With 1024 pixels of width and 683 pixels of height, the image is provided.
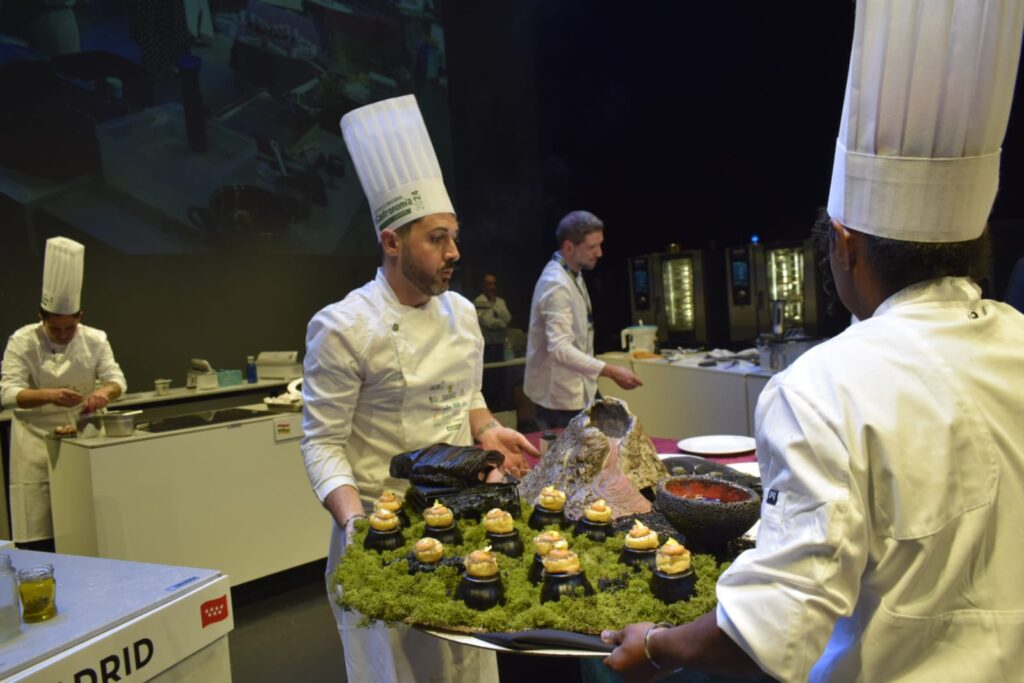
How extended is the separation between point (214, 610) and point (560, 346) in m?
2.62

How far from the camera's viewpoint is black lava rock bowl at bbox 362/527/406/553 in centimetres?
158

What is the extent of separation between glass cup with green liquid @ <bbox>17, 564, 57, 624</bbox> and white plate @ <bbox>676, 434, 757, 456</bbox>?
5.60 feet

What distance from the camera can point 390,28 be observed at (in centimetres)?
719

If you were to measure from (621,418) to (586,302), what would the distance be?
8.30 feet

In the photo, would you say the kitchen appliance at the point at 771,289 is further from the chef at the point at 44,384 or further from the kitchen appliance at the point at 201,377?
the chef at the point at 44,384

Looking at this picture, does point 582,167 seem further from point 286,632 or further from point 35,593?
point 35,593

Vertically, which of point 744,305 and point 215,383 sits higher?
point 744,305

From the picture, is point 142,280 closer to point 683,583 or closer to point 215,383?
point 215,383

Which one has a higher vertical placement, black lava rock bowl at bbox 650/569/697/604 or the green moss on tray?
black lava rock bowl at bbox 650/569/697/604

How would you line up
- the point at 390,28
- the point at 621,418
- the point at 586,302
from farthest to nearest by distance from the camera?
the point at 390,28
the point at 586,302
the point at 621,418

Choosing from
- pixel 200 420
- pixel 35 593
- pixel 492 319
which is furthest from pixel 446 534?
pixel 492 319

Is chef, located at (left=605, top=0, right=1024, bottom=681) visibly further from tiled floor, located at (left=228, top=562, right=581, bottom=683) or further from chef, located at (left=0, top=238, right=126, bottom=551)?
chef, located at (left=0, top=238, right=126, bottom=551)

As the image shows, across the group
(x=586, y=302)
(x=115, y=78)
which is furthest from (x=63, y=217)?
(x=586, y=302)

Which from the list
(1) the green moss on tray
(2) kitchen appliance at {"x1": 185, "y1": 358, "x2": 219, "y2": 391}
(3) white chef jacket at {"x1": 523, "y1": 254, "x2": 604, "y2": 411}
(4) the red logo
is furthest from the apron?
(1) the green moss on tray
